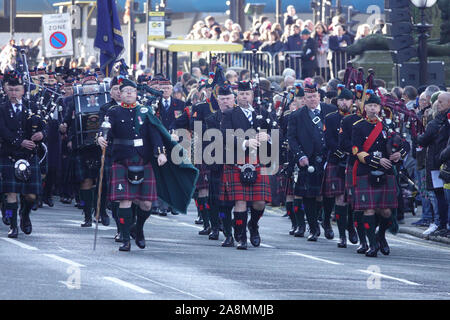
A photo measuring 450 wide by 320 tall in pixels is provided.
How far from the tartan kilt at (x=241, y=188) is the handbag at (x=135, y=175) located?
128 cm

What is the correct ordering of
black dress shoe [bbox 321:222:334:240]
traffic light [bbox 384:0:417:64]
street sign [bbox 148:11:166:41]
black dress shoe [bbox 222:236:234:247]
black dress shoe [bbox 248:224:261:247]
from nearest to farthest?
1. black dress shoe [bbox 222:236:234:247]
2. black dress shoe [bbox 248:224:261:247]
3. black dress shoe [bbox 321:222:334:240]
4. traffic light [bbox 384:0:417:64]
5. street sign [bbox 148:11:166:41]

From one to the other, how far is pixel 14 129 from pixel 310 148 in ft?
12.2

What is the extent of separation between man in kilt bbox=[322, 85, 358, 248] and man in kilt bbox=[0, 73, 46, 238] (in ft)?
11.6

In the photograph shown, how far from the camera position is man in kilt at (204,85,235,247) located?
15.6 m

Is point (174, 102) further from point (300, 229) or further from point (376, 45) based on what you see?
point (376, 45)

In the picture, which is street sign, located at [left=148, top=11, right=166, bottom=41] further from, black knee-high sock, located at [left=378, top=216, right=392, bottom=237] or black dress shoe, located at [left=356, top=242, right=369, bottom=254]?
black knee-high sock, located at [left=378, top=216, right=392, bottom=237]

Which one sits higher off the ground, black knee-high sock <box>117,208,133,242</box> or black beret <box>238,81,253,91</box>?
black beret <box>238,81,253,91</box>

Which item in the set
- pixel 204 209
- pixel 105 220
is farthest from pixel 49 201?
pixel 204 209

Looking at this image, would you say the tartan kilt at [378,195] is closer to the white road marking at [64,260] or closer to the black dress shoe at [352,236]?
the black dress shoe at [352,236]

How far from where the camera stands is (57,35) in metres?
32.6

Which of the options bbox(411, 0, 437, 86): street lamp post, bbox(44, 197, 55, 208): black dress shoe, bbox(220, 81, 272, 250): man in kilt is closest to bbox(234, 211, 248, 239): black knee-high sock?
bbox(220, 81, 272, 250): man in kilt

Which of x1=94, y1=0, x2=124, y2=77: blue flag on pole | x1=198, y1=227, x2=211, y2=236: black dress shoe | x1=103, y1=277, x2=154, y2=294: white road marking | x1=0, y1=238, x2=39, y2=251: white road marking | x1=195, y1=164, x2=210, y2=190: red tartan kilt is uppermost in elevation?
x1=94, y1=0, x2=124, y2=77: blue flag on pole

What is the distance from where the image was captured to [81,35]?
159 feet

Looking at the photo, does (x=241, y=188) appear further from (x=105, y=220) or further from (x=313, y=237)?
(x=105, y=220)
